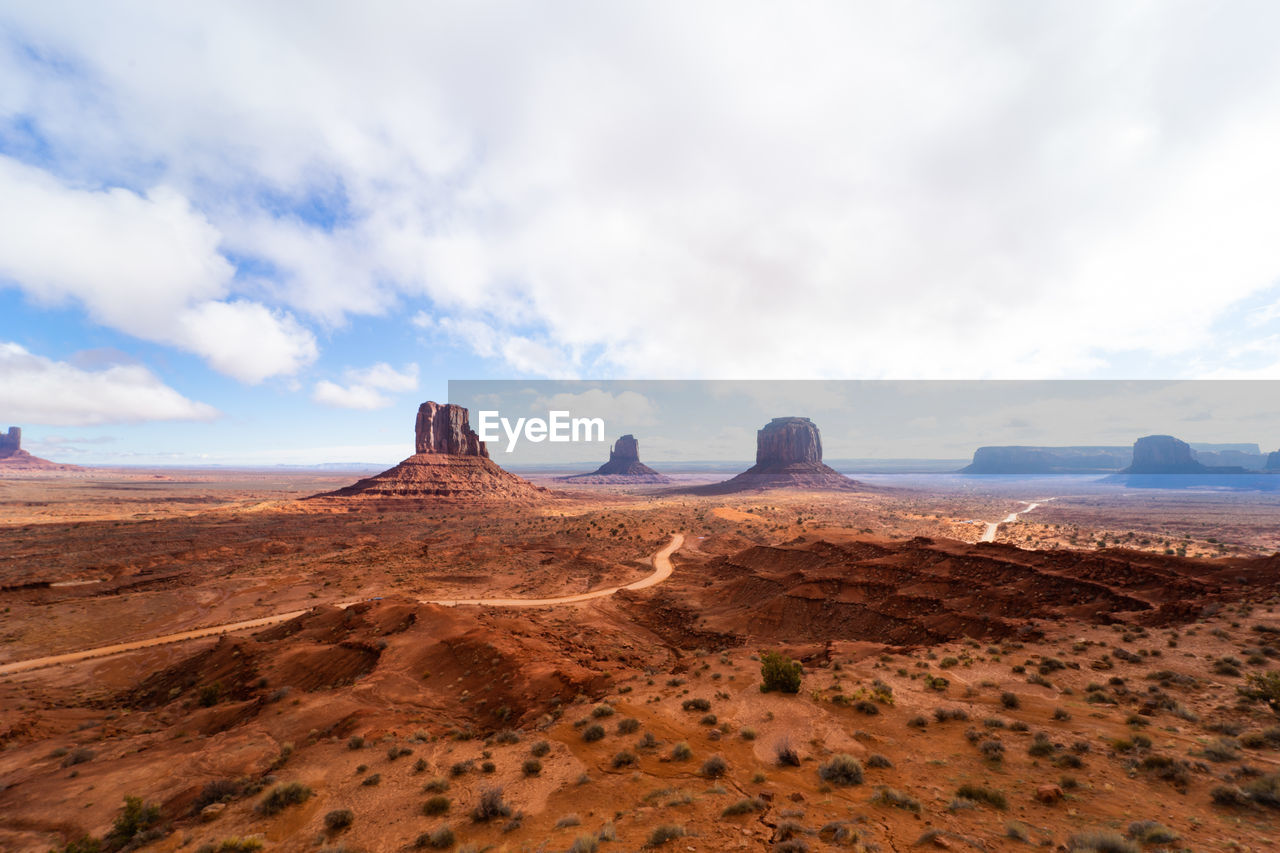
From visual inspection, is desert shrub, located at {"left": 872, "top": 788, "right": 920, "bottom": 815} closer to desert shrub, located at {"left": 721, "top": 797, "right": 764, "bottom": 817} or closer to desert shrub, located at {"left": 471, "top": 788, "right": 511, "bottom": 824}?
desert shrub, located at {"left": 721, "top": 797, "right": 764, "bottom": 817}

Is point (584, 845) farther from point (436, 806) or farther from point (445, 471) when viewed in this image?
point (445, 471)

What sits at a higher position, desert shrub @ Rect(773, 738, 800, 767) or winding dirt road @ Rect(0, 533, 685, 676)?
desert shrub @ Rect(773, 738, 800, 767)

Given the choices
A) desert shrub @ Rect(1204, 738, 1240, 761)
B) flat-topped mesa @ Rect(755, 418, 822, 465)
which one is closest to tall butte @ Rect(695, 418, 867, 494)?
flat-topped mesa @ Rect(755, 418, 822, 465)

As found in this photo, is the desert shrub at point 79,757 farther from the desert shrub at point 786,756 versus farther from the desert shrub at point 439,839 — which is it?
the desert shrub at point 786,756

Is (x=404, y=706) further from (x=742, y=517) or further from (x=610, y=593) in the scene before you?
(x=742, y=517)

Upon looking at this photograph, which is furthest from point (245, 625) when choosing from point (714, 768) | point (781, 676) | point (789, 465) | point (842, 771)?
point (789, 465)

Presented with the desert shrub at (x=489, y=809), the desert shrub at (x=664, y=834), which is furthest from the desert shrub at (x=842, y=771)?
the desert shrub at (x=489, y=809)
